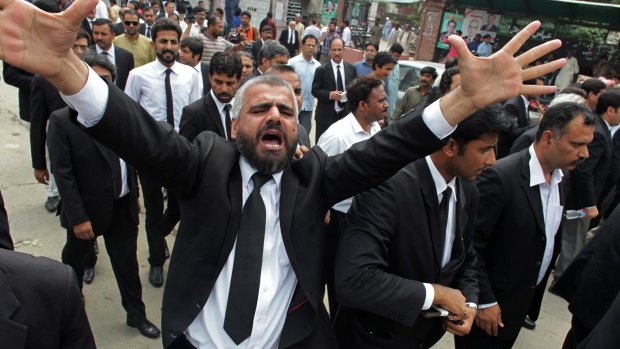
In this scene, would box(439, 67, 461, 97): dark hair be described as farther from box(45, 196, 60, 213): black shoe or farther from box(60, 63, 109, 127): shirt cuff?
box(45, 196, 60, 213): black shoe

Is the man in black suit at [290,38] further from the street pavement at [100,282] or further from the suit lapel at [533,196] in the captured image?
the suit lapel at [533,196]

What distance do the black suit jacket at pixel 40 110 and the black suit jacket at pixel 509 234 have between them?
3.32m

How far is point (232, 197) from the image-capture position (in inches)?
64.7

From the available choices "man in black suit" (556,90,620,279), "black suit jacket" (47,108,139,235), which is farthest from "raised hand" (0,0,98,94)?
"man in black suit" (556,90,620,279)

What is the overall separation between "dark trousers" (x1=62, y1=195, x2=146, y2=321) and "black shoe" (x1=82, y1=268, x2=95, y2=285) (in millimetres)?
608

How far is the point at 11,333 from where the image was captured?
3.71ft

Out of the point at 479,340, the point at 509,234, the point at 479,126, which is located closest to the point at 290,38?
the point at 509,234

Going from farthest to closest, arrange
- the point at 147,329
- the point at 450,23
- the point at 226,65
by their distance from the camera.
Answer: the point at 450,23 < the point at 226,65 < the point at 147,329

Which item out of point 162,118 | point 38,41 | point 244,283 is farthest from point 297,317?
point 162,118

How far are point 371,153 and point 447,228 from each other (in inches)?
25.6

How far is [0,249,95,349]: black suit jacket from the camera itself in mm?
1142

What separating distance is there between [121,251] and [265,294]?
184 cm

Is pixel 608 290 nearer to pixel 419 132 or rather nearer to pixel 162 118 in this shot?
pixel 419 132

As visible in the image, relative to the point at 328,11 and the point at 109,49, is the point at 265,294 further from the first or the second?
the point at 328,11
